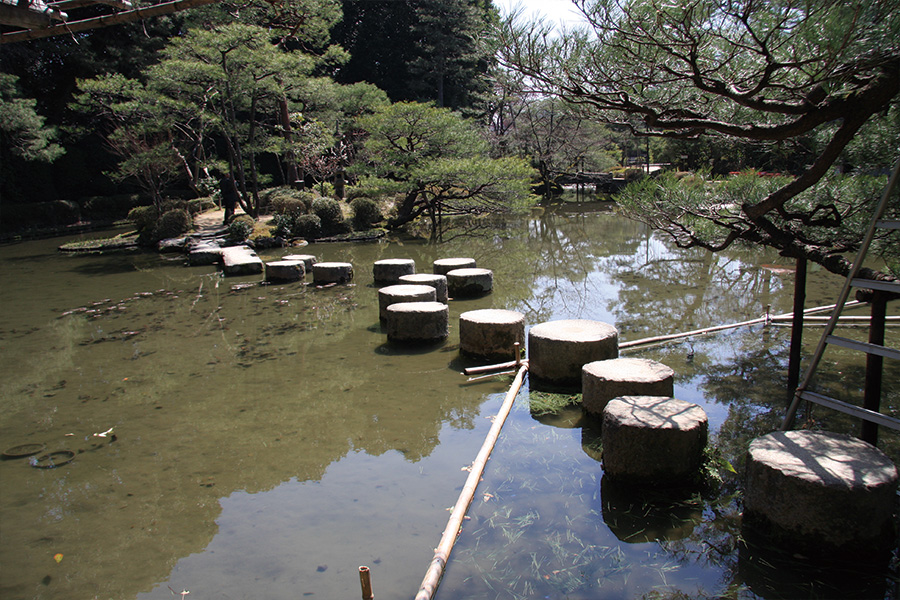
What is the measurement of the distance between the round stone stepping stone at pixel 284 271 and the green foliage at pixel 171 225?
275 inches

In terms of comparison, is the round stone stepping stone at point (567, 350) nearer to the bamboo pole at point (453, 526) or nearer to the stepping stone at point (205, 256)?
the bamboo pole at point (453, 526)

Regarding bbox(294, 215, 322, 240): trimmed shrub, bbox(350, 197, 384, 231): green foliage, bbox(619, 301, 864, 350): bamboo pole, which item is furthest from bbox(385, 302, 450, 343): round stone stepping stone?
bbox(350, 197, 384, 231): green foliage

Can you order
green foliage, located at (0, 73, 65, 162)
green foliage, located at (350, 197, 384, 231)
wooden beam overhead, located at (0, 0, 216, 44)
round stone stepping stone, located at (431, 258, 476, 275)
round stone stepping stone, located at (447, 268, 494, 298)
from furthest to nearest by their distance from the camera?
green foliage, located at (0, 73, 65, 162) → green foliage, located at (350, 197, 384, 231) → round stone stepping stone, located at (431, 258, 476, 275) → round stone stepping stone, located at (447, 268, 494, 298) → wooden beam overhead, located at (0, 0, 216, 44)

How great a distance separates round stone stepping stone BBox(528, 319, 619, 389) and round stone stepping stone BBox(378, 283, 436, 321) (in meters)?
2.25

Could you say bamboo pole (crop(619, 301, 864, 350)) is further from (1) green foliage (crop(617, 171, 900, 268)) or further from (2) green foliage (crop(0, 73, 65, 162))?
(2) green foliage (crop(0, 73, 65, 162))

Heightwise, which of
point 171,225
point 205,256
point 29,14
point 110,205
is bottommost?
point 205,256

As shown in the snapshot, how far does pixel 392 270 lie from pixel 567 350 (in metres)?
5.43

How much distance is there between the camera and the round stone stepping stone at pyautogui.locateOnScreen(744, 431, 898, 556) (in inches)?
103

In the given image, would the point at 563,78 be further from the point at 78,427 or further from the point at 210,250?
the point at 210,250

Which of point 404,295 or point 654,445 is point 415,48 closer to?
point 404,295

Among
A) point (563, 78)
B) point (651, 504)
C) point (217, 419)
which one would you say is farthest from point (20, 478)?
point (563, 78)

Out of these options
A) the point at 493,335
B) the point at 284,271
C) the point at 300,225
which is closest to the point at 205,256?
the point at 300,225

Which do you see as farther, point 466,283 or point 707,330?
point 466,283

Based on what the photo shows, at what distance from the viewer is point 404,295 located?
7.08m
